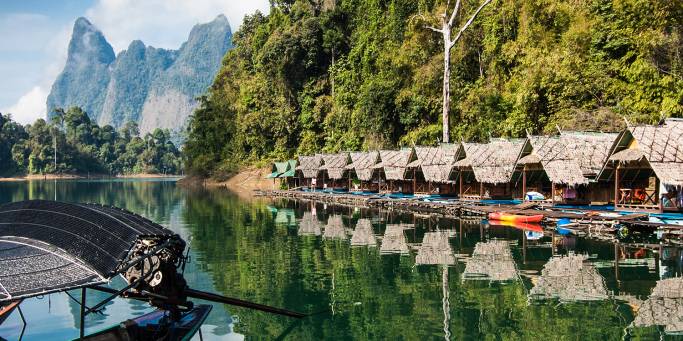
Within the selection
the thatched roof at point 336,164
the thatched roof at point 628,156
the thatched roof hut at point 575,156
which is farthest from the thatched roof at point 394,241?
the thatched roof at point 336,164

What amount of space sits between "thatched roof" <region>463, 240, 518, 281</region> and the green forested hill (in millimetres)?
11717

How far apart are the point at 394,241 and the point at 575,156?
915 cm

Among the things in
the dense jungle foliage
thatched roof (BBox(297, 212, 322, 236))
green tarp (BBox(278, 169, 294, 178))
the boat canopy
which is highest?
the dense jungle foliage

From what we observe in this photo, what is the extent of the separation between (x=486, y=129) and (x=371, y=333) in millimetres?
29214

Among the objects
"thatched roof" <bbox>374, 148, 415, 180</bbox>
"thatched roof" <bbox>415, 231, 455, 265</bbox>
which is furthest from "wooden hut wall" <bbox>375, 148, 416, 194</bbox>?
"thatched roof" <bbox>415, 231, 455, 265</bbox>

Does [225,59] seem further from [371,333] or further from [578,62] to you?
[371,333]

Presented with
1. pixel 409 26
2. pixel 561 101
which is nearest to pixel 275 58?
pixel 409 26

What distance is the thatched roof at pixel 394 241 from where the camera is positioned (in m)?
18.1

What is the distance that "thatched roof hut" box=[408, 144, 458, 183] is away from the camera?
102ft

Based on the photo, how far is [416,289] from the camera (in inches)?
498

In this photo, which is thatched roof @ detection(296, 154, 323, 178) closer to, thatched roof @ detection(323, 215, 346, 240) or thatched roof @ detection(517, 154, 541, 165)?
thatched roof @ detection(323, 215, 346, 240)

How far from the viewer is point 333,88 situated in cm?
5875

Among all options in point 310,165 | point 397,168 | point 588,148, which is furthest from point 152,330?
point 310,165

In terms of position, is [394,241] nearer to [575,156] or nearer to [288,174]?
[575,156]
